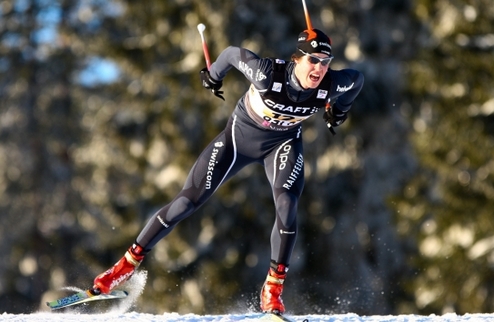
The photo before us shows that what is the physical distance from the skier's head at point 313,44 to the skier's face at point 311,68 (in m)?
0.04

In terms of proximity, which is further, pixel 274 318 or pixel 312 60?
pixel 274 318

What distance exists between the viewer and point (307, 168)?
22.5 m

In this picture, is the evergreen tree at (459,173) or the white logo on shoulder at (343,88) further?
the evergreen tree at (459,173)

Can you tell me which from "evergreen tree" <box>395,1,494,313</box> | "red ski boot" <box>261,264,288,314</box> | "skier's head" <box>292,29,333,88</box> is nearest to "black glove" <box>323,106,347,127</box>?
"skier's head" <box>292,29,333,88</box>

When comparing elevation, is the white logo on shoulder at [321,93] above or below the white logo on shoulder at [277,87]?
below

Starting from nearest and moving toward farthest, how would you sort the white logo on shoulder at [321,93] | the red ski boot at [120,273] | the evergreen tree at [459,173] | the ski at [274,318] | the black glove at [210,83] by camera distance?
1. the ski at [274,318]
2. the white logo on shoulder at [321,93]
3. the black glove at [210,83]
4. the red ski boot at [120,273]
5. the evergreen tree at [459,173]

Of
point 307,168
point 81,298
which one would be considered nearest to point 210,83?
point 81,298

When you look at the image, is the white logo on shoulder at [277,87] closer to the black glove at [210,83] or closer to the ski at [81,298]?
the black glove at [210,83]

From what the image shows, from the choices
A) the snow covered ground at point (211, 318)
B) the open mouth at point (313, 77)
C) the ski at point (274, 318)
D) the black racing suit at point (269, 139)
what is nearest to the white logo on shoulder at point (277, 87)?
the black racing suit at point (269, 139)

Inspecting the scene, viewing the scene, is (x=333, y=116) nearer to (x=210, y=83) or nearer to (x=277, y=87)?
(x=277, y=87)

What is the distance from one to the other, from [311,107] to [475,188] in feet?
35.0

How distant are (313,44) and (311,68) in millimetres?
200

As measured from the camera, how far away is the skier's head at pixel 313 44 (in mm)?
8742

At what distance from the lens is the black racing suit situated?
8961 mm
